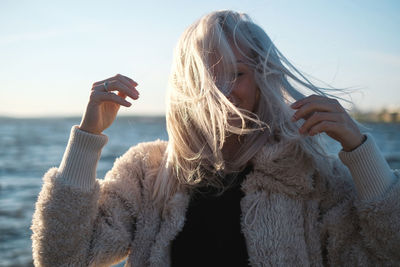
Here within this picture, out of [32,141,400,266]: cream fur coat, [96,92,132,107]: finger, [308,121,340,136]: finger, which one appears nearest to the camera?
[308,121,340,136]: finger

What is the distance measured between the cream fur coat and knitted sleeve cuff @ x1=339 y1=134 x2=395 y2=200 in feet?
0.10

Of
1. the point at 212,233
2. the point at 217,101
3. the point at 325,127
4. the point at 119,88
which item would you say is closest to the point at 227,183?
the point at 212,233

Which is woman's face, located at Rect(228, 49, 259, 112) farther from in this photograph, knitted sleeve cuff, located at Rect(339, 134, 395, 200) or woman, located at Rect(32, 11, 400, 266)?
knitted sleeve cuff, located at Rect(339, 134, 395, 200)

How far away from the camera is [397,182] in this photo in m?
1.58

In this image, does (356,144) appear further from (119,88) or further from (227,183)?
(119,88)

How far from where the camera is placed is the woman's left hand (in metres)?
1.53

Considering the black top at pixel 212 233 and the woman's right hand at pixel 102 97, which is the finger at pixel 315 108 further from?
the woman's right hand at pixel 102 97

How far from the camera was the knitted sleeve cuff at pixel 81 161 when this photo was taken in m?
1.72

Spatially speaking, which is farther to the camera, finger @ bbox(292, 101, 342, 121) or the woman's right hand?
the woman's right hand

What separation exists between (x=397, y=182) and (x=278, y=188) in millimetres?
486

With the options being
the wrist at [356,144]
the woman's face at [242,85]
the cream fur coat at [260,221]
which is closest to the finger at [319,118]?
the wrist at [356,144]

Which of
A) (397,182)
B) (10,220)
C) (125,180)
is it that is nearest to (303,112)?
(397,182)

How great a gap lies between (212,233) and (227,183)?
260mm

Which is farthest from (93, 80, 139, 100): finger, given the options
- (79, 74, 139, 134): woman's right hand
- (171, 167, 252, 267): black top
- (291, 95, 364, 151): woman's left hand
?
(291, 95, 364, 151): woman's left hand
